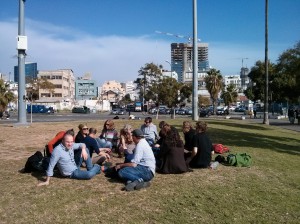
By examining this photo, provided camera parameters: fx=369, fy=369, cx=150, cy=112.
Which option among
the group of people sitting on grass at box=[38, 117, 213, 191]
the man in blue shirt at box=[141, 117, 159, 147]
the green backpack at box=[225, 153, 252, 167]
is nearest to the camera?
the group of people sitting on grass at box=[38, 117, 213, 191]

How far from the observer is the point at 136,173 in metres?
6.63

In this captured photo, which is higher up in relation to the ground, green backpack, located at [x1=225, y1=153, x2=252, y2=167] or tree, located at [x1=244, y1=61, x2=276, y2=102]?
tree, located at [x1=244, y1=61, x2=276, y2=102]

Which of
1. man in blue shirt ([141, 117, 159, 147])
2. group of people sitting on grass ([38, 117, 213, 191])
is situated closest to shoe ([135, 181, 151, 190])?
group of people sitting on grass ([38, 117, 213, 191])

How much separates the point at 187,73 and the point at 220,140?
372ft

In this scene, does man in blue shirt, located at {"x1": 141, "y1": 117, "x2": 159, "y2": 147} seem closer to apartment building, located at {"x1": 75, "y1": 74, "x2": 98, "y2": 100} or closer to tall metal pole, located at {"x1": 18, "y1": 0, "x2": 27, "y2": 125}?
tall metal pole, located at {"x1": 18, "y1": 0, "x2": 27, "y2": 125}

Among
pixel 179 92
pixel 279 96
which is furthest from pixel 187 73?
pixel 179 92

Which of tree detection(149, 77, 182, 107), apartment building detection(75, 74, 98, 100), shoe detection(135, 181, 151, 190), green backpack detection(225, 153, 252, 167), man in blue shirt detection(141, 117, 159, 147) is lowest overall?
shoe detection(135, 181, 151, 190)

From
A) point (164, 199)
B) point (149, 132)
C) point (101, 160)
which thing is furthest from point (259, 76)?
point (164, 199)

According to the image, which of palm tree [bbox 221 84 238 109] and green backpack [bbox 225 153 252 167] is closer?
green backpack [bbox 225 153 252 167]

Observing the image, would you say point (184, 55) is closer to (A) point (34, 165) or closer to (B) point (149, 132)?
(B) point (149, 132)

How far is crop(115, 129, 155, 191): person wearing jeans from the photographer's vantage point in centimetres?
658

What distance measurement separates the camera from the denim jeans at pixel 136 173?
260 inches

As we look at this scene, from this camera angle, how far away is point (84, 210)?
5492 millimetres

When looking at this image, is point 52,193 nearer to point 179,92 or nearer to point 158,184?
point 158,184
